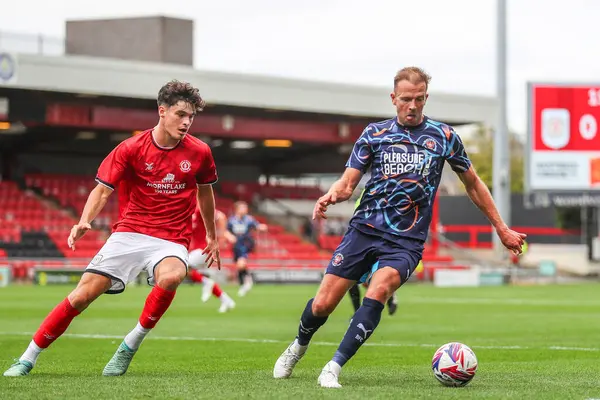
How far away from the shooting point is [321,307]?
782cm

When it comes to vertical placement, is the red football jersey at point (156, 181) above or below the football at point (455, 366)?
above

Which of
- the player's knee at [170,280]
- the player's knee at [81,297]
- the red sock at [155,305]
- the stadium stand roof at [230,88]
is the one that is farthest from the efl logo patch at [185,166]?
the stadium stand roof at [230,88]

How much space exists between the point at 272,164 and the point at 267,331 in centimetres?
3605

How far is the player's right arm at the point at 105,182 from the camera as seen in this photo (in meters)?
8.02

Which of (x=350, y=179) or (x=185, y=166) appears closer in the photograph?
(x=350, y=179)

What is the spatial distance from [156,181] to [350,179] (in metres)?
1.64

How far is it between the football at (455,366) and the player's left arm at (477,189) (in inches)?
33.6

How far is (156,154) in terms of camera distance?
8328 millimetres

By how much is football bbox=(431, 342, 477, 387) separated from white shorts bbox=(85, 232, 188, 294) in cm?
209

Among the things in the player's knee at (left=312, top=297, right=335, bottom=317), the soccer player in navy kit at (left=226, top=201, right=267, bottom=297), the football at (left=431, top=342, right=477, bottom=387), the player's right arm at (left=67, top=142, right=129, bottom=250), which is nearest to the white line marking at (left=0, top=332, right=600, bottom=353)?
the football at (left=431, top=342, right=477, bottom=387)

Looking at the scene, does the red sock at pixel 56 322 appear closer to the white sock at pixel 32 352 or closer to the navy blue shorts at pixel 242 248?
the white sock at pixel 32 352

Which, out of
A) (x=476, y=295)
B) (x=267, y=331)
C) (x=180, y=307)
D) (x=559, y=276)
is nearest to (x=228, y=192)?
(x=559, y=276)

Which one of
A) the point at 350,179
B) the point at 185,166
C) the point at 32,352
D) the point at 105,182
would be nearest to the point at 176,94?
the point at 185,166

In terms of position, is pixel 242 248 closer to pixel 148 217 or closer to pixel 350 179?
pixel 148 217
